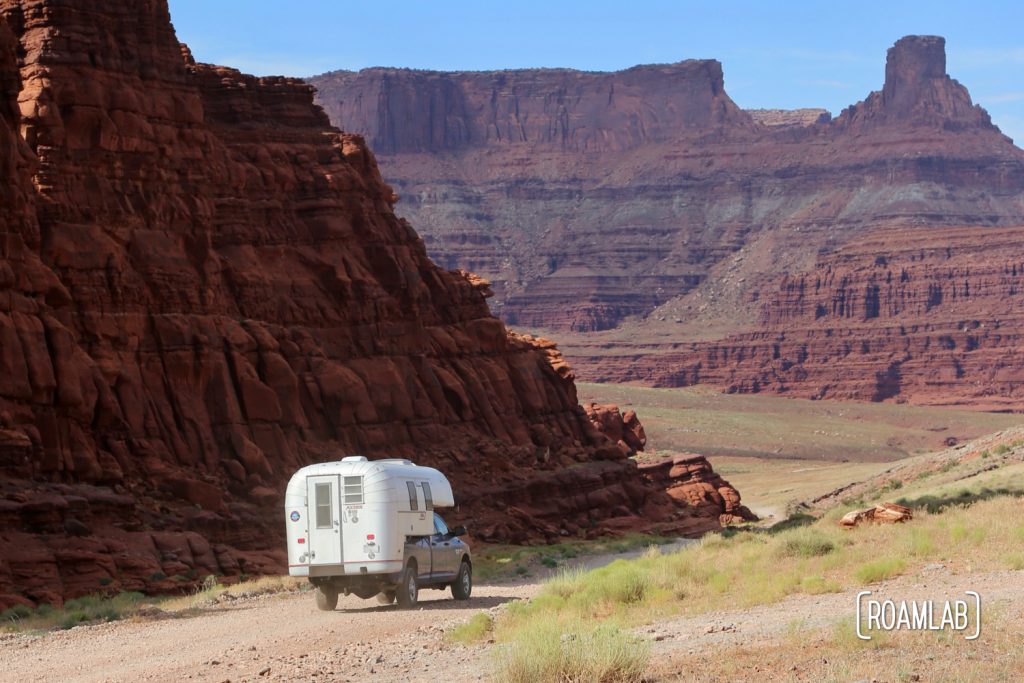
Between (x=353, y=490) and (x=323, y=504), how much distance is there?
53 centimetres

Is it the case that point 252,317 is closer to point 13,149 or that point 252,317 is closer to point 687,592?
point 13,149

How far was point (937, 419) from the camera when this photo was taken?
168875 millimetres

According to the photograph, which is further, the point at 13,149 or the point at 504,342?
the point at 504,342

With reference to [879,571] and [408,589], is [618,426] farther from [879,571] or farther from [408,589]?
[879,571]

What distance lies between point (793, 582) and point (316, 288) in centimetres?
3083

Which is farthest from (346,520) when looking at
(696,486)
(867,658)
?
(696,486)

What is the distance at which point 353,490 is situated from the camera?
26.4 metres

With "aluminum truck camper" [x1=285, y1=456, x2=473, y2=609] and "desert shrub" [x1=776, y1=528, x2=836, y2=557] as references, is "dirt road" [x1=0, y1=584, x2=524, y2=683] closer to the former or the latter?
"aluminum truck camper" [x1=285, y1=456, x2=473, y2=609]

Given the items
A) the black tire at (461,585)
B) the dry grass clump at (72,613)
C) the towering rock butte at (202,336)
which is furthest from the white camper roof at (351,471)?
the towering rock butte at (202,336)

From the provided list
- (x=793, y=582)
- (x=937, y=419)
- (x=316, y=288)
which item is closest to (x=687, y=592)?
(x=793, y=582)

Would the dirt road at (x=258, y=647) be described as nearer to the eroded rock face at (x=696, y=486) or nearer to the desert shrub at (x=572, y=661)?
the desert shrub at (x=572, y=661)

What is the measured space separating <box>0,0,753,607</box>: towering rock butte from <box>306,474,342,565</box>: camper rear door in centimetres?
668

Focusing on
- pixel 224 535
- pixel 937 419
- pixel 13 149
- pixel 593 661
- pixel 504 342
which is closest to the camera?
pixel 593 661

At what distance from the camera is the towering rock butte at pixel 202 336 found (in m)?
35.4
